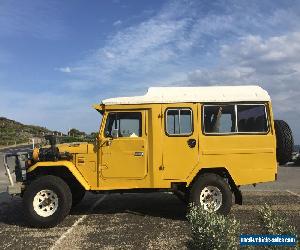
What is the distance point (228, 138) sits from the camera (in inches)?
393

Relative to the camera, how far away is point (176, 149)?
9.91 meters

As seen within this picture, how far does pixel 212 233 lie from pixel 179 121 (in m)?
5.50

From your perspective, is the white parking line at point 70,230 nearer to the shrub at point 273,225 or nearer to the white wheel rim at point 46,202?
the white wheel rim at point 46,202

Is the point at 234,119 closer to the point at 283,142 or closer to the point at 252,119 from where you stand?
the point at 252,119

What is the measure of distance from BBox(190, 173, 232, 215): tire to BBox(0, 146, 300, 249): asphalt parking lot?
1.63 ft

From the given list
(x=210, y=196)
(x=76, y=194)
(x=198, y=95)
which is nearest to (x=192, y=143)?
(x=198, y=95)

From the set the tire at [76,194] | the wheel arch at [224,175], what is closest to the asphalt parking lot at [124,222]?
the tire at [76,194]

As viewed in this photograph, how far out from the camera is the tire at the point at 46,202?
945 centimetres

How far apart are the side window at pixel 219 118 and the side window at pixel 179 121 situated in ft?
1.17

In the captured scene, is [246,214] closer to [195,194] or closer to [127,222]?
[195,194]

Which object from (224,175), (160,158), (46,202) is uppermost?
(160,158)

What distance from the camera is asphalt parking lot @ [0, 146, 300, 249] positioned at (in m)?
8.12

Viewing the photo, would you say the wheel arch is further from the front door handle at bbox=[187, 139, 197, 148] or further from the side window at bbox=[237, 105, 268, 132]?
the side window at bbox=[237, 105, 268, 132]

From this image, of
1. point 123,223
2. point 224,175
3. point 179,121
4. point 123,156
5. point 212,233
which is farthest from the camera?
point 224,175
